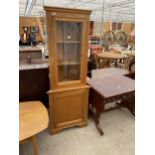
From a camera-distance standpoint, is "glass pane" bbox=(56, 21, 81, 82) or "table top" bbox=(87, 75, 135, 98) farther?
"table top" bbox=(87, 75, 135, 98)

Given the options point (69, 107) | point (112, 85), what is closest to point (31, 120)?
point (69, 107)

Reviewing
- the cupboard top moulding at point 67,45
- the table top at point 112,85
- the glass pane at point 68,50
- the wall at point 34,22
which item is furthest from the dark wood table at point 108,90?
the wall at point 34,22

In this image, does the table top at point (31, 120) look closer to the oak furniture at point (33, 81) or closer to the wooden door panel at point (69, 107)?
the wooden door panel at point (69, 107)

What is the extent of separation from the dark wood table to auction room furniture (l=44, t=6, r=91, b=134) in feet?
0.61

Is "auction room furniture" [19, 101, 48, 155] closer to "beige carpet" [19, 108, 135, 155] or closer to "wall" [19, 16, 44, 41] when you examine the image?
"beige carpet" [19, 108, 135, 155]

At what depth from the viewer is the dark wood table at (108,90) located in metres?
2.06

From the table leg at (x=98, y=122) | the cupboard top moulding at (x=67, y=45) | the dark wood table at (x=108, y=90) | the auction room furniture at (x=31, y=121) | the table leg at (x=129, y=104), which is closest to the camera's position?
the auction room furniture at (x=31, y=121)

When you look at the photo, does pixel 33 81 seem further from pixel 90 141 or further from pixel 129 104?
pixel 129 104

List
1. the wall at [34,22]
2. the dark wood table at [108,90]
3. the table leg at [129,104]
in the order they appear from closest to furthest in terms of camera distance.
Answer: the dark wood table at [108,90] → the table leg at [129,104] → the wall at [34,22]

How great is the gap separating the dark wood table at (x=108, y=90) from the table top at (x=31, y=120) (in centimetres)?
83

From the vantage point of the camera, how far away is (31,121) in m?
1.62

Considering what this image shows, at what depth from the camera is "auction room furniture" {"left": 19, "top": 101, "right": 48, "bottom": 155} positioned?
4.86ft

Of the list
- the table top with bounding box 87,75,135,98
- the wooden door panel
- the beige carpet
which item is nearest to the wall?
the table top with bounding box 87,75,135,98
